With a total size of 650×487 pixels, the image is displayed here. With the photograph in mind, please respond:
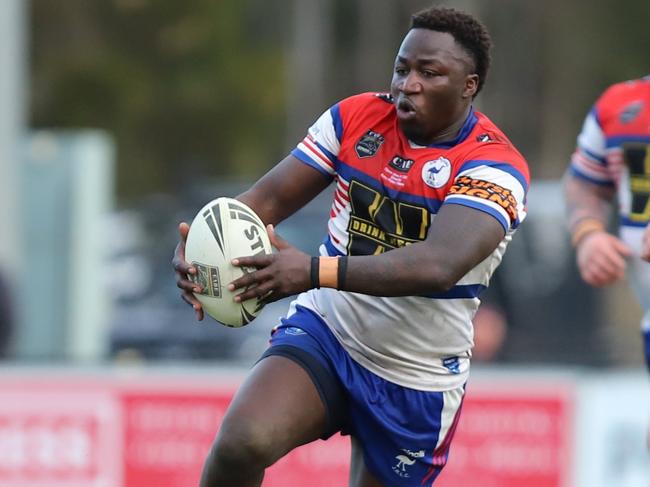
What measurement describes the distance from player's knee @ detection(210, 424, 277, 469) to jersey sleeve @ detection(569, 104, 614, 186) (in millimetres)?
2377

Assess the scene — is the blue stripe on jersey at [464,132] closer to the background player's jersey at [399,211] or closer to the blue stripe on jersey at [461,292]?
the background player's jersey at [399,211]

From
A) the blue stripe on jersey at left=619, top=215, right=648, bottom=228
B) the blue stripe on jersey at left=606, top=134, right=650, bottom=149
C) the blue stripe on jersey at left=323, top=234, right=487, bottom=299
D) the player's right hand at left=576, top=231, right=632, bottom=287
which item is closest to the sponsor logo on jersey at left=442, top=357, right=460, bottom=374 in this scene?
the blue stripe on jersey at left=323, top=234, right=487, bottom=299

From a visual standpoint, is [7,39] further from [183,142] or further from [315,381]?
[183,142]

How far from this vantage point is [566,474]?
973 centimetres

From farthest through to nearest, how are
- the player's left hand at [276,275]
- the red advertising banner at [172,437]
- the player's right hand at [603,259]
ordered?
the red advertising banner at [172,437], the player's right hand at [603,259], the player's left hand at [276,275]

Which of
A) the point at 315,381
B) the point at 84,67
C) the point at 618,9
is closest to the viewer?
the point at 315,381

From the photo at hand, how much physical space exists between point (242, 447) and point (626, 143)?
2.42 meters

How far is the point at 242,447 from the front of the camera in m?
5.43

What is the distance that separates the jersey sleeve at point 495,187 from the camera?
536cm

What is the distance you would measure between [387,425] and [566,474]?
4.13 meters

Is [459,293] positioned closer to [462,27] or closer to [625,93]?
[462,27]

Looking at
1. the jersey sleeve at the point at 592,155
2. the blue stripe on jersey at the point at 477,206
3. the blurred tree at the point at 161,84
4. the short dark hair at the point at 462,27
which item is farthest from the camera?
the blurred tree at the point at 161,84

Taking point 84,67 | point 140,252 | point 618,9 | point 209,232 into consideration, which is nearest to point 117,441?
point 209,232

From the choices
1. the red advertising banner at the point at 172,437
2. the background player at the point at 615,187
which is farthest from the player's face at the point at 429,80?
the red advertising banner at the point at 172,437
